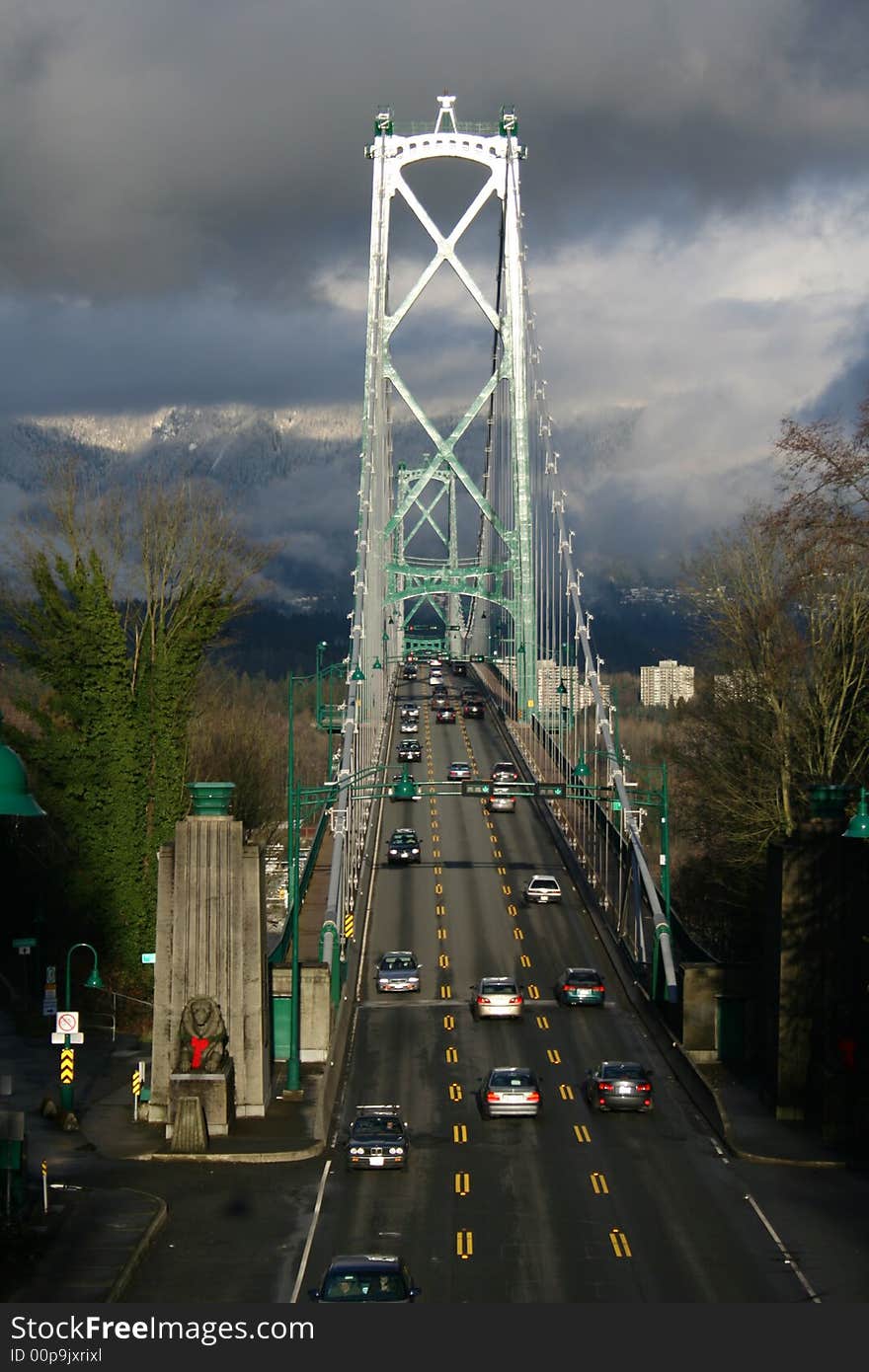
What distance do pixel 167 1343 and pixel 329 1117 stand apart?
25.9 meters

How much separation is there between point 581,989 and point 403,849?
24702mm

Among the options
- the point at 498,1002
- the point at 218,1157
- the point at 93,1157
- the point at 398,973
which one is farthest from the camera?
the point at 398,973

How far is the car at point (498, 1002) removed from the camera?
183 feet

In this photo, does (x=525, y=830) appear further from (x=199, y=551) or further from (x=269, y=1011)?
(x=269, y=1011)

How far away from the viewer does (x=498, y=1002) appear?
55.8 m

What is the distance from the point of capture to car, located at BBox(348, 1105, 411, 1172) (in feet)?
131

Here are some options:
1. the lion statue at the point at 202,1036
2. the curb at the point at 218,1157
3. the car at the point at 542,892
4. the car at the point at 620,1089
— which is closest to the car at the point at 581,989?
A: the car at the point at 620,1089

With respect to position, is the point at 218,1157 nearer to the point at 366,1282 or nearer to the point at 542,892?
the point at 366,1282

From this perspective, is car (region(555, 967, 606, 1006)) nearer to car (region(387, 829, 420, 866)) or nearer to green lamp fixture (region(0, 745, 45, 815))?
car (region(387, 829, 420, 866))

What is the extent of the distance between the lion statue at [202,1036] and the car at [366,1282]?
1681 centimetres

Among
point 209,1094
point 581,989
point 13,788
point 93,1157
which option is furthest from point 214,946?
point 13,788

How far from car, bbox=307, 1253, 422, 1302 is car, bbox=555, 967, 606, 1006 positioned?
102 ft

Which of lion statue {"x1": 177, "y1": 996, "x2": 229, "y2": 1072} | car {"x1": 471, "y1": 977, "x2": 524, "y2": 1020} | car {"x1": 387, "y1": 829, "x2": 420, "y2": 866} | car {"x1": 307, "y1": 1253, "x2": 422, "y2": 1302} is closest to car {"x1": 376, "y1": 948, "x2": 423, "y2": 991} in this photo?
car {"x1": 471, "y1": 977, "x2": 524, "y2": 1020}

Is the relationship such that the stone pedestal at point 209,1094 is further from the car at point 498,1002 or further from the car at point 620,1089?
the car at point 498,1002
